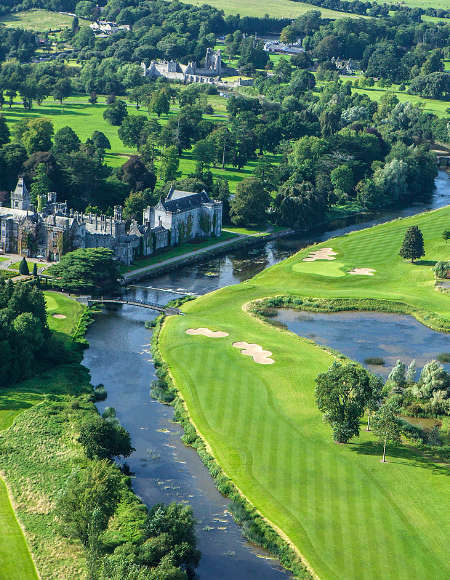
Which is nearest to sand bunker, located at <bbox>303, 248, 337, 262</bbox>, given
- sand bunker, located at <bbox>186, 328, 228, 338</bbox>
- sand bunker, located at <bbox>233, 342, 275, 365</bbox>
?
sand bunker, located at <bbox>186, 328, 228, 338</bbox>

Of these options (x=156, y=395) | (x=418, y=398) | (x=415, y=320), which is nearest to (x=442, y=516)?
(x=418, y=398)

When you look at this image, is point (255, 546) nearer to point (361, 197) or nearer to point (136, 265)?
point (136, 265)

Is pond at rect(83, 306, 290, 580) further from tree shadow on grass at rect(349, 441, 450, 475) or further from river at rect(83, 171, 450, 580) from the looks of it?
tree shadow on grass at rect(349, 441, 450, 475)

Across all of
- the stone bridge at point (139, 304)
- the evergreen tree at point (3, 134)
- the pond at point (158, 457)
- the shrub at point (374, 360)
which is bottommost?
the pond at point (158, 457)

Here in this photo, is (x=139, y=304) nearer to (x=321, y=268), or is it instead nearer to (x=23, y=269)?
(x=23, y=269)

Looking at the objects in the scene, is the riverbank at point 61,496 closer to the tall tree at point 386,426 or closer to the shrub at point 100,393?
the shrub at point 100,393

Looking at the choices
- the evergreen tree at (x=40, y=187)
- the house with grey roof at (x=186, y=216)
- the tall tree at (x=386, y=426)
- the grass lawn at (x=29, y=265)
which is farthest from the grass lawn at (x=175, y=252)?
the tall tree at (x=386, y=426)

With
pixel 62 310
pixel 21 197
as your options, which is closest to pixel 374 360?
pixel 62 310
